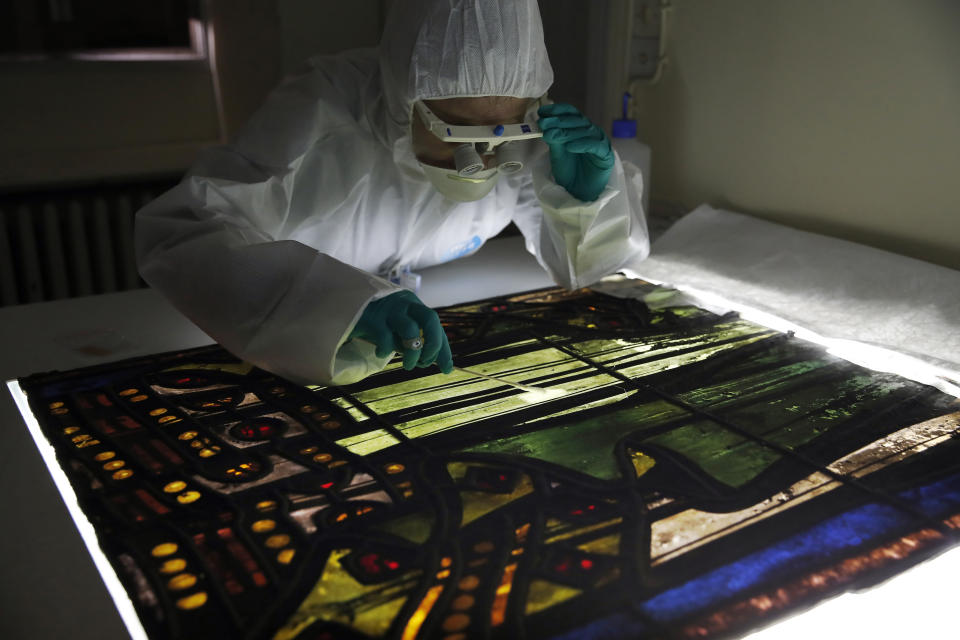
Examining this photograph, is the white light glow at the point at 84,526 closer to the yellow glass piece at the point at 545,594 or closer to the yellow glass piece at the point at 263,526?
the yellow glass piece at the point at 263,526

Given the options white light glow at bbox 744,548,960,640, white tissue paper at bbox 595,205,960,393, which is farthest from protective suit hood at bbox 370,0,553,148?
white light glow at bbox 744,548,960,640

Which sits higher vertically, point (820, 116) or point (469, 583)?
point (820, 116)

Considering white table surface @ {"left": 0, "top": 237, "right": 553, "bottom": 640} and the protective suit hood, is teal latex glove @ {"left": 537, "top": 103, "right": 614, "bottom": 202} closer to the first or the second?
the protective suit hood

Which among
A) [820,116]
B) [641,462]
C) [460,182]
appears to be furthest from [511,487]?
[820,116]

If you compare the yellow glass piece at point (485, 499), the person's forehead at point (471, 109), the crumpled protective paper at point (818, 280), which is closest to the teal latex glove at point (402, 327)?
the yellow glass piece at point (485, 499)

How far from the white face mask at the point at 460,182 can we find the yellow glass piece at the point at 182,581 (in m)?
0.71

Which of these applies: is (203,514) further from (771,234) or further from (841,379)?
(771,234)

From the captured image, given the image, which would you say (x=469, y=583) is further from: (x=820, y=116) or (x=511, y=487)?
(x=820, y=116)

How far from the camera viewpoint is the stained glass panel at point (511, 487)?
0.62 m

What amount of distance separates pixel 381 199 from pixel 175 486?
26.8 inches

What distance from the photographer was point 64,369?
1.06 metres

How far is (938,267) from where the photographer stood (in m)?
1.27

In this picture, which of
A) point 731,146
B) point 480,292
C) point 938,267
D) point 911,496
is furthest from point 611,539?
point 731,146

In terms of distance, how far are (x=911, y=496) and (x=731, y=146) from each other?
104cm
